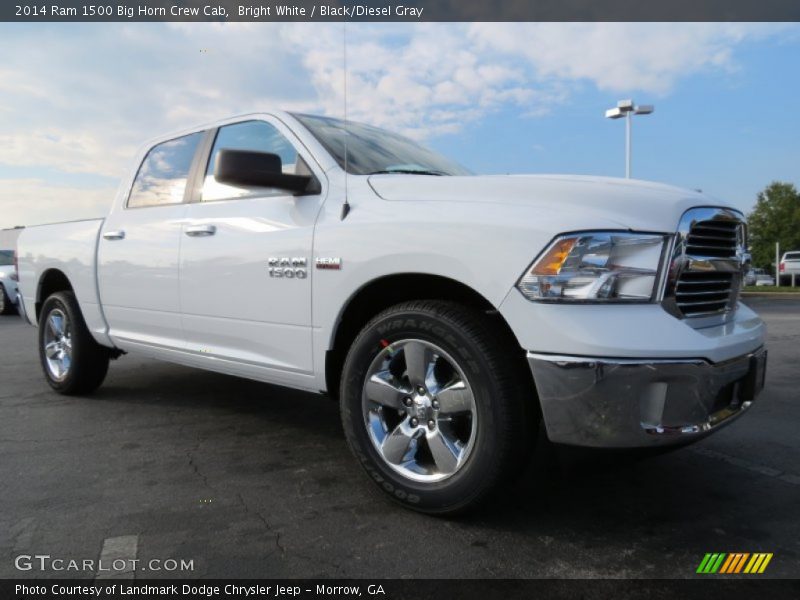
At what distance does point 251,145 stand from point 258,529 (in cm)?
222

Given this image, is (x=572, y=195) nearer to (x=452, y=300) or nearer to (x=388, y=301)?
(x=452, y=300)

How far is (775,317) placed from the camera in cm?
A: 1138

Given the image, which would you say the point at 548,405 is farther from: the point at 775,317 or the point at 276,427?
the point at 775,317

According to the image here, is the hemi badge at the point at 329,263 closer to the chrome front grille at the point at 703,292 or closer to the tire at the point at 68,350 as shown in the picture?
the chrome front grille at the point at 703,292

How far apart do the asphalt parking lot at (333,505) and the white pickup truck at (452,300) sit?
0.96 feet

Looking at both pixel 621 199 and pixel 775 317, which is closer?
pixel 621 199

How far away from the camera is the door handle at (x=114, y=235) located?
4379 millimetres

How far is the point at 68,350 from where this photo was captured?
16.7 ft

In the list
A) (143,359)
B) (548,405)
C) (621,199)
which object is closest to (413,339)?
(548,405)

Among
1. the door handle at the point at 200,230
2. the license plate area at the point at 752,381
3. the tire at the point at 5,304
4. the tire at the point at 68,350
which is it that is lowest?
the tire at the point at 5,304

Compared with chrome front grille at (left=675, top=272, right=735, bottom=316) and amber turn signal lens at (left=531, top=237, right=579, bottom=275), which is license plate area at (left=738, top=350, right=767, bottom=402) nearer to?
chrome front grille at (left=675, top=272, right=735, bottom=316)

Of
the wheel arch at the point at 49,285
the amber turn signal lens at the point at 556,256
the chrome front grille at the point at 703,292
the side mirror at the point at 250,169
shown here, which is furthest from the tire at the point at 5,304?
the chrome front grille at the point at 703,292

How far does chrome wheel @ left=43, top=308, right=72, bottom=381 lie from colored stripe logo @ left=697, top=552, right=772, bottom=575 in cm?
454

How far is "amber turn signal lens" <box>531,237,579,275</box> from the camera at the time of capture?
7.61ft
